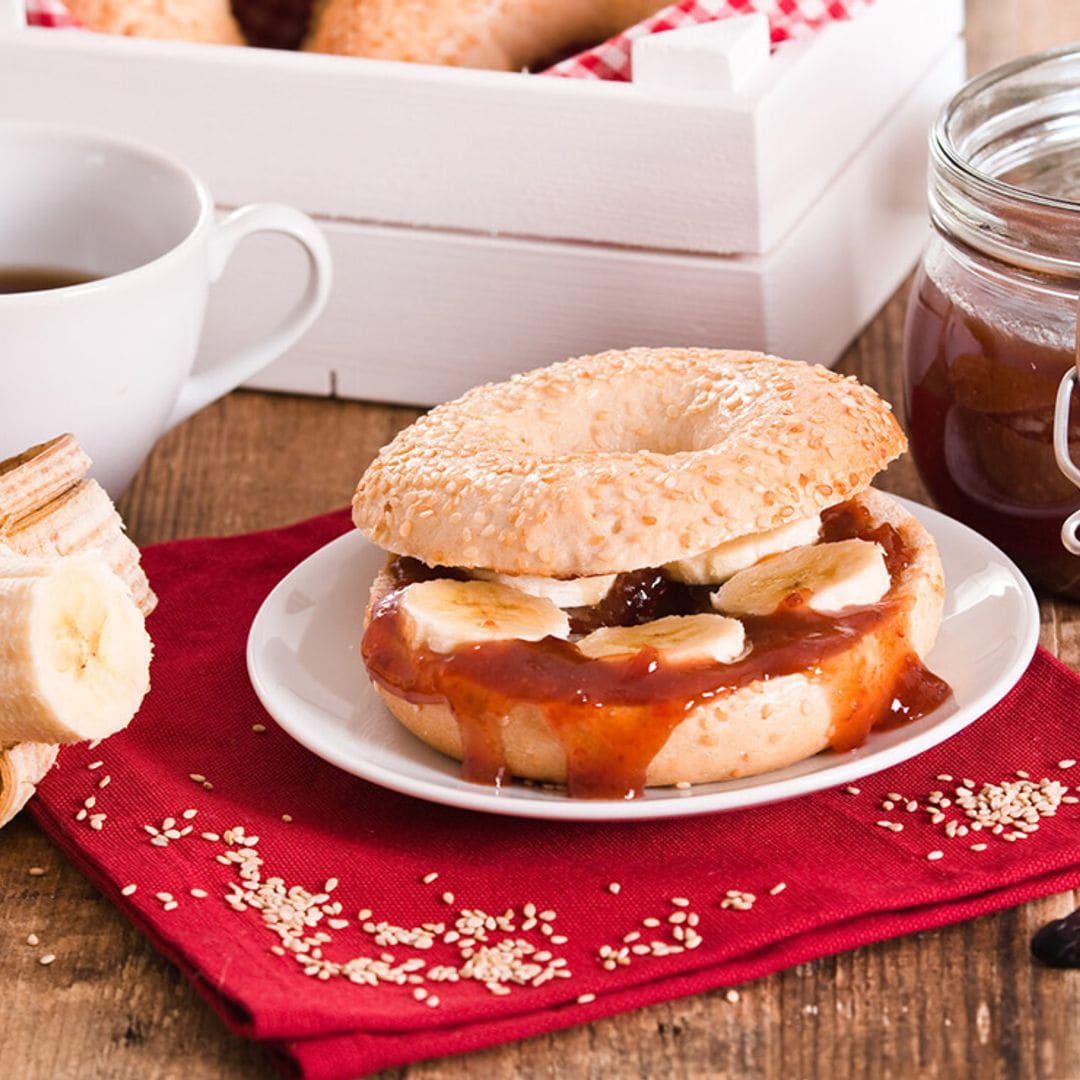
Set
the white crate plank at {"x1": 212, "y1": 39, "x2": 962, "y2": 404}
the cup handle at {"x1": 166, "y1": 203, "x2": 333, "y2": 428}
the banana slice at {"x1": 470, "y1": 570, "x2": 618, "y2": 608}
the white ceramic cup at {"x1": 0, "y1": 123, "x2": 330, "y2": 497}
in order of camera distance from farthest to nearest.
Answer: the white crate plank at {"x1": 212, "y1": 39, "x2": 962, "y2": 404} → the cup handle at {"x1": 166, "y1": 203, "x2": 333, "y2": 428} → the white ceramic cup at {"x1": 0, "y1": 123, "x2": 330, "y2": 497} → the banana slice at {"x1": 470, "y1": 570, "x2": 618, "y2": 608}

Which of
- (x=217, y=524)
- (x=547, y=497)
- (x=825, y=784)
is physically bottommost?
(x=217, y=524)

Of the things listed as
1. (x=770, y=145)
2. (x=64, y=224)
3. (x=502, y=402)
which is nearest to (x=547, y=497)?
(x=502, y=402)

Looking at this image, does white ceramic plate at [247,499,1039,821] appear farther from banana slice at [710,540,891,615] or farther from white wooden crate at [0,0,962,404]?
white wooden crate at [0,0,962,404]

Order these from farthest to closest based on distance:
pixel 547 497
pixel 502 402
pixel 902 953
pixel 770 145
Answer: pixel 770 145, pixel 502 402, pixel 547 497, pixel 902 953

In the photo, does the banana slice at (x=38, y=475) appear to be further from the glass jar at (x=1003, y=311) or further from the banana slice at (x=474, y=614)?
the glass jar at (x=1003, y=311)

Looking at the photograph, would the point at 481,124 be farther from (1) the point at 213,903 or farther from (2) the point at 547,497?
(1) the point at 213,903

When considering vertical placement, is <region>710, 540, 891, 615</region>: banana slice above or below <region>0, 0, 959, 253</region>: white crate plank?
below

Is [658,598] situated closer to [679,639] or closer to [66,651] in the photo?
[679,639]

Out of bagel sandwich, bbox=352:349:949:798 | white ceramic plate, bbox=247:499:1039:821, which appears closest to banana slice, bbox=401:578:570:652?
bagel sandwich, bbox=352:349:949:798

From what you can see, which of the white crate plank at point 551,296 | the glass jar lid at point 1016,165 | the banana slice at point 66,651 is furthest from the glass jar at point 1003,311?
the banana slice at point 66,651
